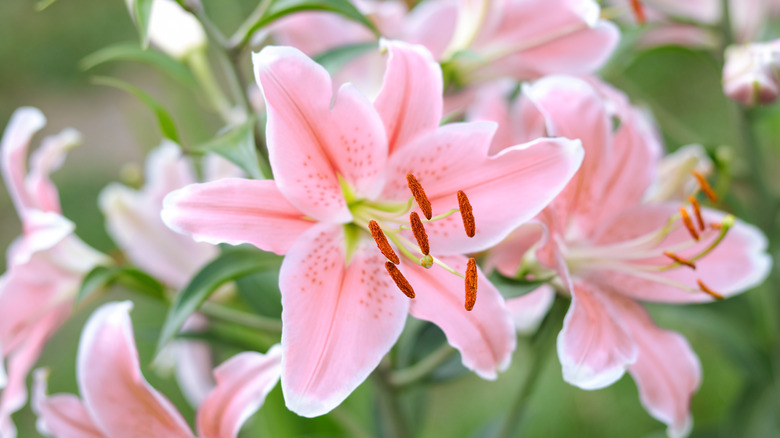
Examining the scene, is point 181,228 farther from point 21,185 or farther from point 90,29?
point 90,29

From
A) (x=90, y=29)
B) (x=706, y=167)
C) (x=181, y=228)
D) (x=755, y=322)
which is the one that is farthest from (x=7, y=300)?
(x=90, y=29)

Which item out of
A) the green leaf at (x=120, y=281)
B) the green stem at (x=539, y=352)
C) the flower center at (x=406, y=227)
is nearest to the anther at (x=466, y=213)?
the flower center at (x=406, y=227)

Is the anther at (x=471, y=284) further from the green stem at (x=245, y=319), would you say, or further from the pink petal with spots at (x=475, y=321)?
the green stem at (x=245, y=319)

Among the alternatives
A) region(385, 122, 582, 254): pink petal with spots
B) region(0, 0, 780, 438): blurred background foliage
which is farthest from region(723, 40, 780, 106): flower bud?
region(385, 122, 582, 254): pink petal with spots

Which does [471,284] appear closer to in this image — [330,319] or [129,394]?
[330,319]

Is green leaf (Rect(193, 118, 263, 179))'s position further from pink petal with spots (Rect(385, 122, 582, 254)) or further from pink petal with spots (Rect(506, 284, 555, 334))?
→ pink petal with spots (Rect(506, 284, 555, 334))
